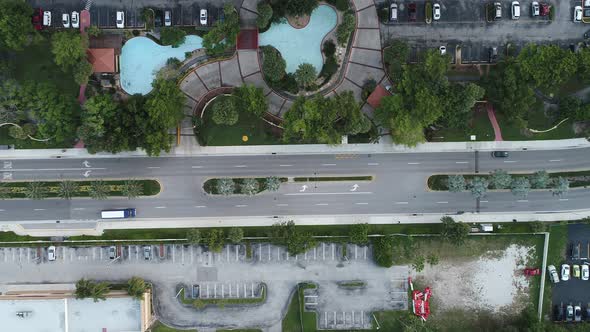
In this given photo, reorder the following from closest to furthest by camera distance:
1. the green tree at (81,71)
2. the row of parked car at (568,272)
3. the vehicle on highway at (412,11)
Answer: the green tree at (81,71)
the vehicle on highway at (412,11)
the row of parked car at (568,272)

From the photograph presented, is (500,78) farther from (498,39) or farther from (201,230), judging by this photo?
(201,230)

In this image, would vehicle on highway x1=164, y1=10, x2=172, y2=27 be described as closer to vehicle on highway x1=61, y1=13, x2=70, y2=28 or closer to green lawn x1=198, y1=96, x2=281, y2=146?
vehicle on highway x1=61, y1=13, x2=70, y2=28

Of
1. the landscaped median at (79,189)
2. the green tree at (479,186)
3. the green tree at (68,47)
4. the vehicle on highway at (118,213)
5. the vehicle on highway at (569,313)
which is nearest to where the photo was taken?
the green tree at (68,47)

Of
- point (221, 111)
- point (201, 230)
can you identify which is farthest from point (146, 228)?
point (221, 111)

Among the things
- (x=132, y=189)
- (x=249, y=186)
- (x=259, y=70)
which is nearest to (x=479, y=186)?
(x=249, y=186)

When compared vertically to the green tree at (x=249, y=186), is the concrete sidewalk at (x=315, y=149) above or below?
above

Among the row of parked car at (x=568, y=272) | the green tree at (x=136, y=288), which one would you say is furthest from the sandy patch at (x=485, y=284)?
the green tree at (x=136, y=288)

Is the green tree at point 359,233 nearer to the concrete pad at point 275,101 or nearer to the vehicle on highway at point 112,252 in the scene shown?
the concrete pad at point 275,101
